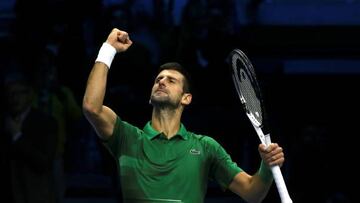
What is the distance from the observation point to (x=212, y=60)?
27.8ft

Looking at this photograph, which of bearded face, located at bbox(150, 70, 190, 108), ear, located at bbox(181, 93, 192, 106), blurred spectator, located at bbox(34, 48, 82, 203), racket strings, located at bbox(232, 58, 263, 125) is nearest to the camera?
racket strings, located at bbox(232, 58, 263, 125)

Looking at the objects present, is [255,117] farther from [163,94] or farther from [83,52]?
[83,52]

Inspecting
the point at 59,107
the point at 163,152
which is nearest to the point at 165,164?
the point at 163,152

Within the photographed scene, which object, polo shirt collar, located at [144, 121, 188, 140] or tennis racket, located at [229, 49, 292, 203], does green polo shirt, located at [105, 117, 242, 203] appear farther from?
tennis racket, located at [229, 49, 292, 203]

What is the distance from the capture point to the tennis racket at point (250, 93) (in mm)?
4727

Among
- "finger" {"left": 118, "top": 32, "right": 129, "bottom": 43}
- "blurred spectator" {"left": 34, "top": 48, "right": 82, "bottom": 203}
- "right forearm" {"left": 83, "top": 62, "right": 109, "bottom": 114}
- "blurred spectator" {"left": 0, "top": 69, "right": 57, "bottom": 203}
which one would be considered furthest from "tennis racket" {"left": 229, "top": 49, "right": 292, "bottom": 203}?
"blurred spectator" {"left": 34, "top": 48, "right": 82, "bottom": 203}

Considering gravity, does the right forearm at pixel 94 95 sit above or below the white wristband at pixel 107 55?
below

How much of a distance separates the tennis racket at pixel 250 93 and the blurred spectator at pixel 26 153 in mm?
1961

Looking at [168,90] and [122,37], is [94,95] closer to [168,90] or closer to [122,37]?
[122,37]

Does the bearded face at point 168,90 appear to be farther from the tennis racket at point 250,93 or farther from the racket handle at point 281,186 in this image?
the racket handle at point 281,186

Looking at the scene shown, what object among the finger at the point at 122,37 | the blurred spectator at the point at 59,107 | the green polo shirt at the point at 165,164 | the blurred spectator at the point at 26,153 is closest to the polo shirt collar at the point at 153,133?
the green polo shirt at the point at 165,164

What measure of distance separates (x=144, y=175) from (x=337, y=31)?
4.16m

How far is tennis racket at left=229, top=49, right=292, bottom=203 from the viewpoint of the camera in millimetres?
4727

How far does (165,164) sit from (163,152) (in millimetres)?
77
